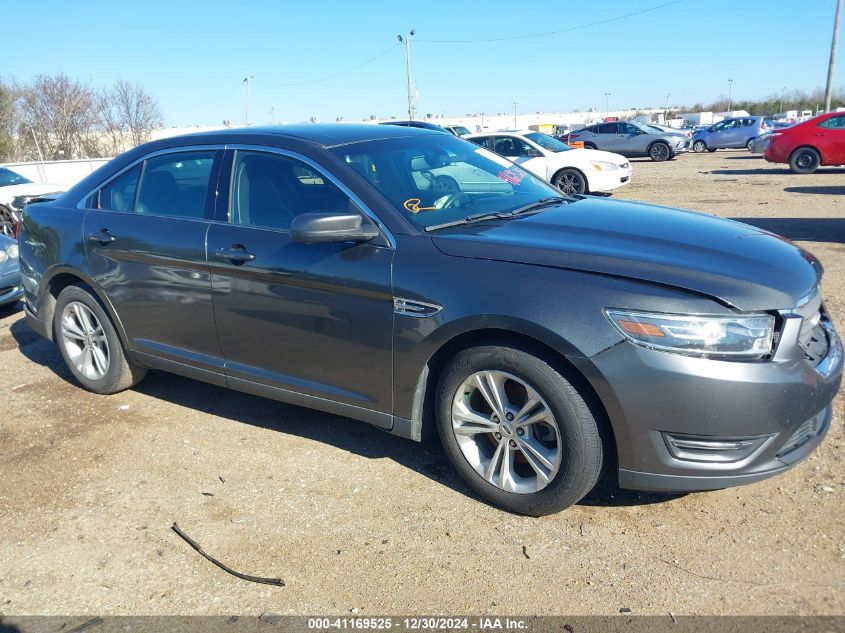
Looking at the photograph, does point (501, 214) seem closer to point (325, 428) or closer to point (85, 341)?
point (325, 428)

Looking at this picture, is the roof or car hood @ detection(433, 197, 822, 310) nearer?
car hood @ detection(433, 197, 822, 310)

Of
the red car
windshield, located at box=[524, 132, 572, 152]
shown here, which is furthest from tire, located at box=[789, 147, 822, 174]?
windshield, located at box=[524, 132, 572, 152]

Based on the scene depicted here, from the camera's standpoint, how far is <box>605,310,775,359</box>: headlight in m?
2.64

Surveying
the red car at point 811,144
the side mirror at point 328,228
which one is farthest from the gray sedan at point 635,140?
the side mirror at point 328,228

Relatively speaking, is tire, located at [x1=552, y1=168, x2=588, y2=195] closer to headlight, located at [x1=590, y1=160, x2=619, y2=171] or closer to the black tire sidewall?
headlight, located at [x1=590, y1=160, x2=619, y2=171]

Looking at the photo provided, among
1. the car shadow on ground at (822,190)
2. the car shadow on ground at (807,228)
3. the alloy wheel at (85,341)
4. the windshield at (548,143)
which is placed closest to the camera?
the alloy wheel at (85,341)

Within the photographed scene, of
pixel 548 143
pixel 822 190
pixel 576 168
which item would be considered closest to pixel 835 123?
pixel 822 190

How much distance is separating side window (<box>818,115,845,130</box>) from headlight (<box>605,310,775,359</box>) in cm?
1668

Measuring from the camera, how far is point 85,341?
→ 4.80 m

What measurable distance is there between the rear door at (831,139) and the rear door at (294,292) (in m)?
16.8

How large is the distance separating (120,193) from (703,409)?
3.71m

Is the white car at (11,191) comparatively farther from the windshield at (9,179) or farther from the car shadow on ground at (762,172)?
the car shadow on ground at (762,172)

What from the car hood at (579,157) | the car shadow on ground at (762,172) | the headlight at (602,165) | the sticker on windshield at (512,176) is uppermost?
the sticker on windshield at (512,176)

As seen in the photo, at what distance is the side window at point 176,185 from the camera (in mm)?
4012
